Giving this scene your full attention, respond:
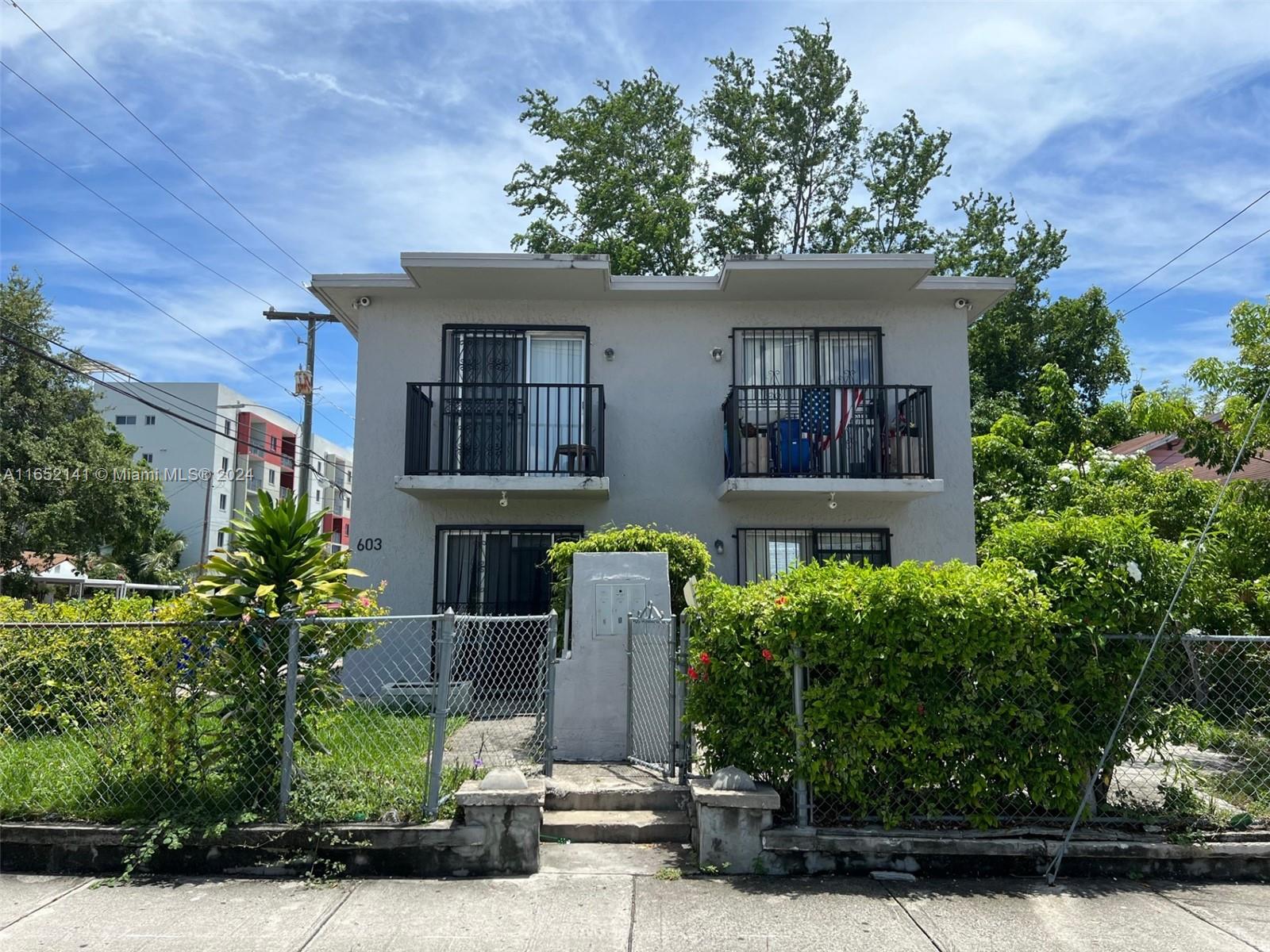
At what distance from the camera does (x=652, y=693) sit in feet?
22.4

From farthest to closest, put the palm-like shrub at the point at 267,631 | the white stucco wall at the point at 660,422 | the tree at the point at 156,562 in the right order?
the tree at the point at 156,562, the white stucco wall at the point at 660,422, the palm-like shrub at the point at 267,631

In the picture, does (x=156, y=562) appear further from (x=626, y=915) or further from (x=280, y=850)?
(x=626, y=915)

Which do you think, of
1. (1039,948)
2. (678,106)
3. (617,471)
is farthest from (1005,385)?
(1039,948)

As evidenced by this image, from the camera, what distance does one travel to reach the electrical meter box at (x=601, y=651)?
7.05 meters

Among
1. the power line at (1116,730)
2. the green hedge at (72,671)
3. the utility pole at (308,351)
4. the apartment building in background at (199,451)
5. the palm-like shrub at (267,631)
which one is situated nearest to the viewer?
the power line at (1116,730)

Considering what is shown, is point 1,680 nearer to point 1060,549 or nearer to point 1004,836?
point 1004,836

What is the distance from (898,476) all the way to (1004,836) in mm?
6343

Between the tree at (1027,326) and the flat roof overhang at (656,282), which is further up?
the tree at (1027,326)

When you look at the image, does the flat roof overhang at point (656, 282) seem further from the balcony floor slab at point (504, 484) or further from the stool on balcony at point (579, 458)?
the balcony floor slab at point (504, 484)

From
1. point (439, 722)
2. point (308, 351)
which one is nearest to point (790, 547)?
point (439, 722)

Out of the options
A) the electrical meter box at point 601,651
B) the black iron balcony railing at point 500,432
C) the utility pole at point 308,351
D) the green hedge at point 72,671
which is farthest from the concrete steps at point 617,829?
the utility pole at point 308,351

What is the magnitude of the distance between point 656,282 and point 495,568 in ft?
14.5

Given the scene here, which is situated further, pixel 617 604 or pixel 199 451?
pixel 199 451

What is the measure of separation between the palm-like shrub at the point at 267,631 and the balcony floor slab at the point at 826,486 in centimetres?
590
